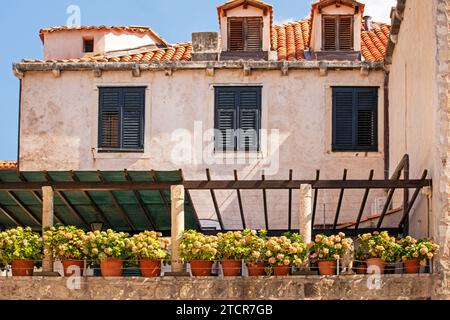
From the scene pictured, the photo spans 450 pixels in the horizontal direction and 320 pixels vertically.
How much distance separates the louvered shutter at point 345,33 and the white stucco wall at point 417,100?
74.6 inches

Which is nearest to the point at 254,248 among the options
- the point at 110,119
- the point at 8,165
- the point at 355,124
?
the point at 355,124

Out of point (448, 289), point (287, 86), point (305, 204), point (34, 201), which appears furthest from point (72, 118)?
point (448, 289)

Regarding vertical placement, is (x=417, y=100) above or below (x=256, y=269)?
above

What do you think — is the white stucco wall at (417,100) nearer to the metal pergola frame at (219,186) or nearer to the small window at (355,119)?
the metal pergola frame at (219,186)

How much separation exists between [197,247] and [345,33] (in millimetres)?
9220

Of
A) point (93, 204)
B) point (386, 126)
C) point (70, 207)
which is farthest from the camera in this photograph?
point (386, 126)

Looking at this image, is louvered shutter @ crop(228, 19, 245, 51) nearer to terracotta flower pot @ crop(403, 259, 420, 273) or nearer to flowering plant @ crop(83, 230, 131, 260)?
flowering plant @ crop(83, 230, 131, 260)

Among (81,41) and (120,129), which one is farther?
(81,41)

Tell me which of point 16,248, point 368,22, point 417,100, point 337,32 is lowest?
point 16,248

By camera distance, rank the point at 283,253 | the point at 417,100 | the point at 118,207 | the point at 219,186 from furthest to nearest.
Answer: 1. the point at 118,207
2. the point at 417,100
3. the point at 219,186
4. the point at 283,253

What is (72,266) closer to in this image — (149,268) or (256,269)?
(149,268)

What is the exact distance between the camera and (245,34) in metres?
31.0

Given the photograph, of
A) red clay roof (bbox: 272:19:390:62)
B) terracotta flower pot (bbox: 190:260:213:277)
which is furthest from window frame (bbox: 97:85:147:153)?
terracotta flower pot (bbox: 190:260:213:277)

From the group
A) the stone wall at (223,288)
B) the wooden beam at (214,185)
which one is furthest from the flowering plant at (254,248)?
the wooden beam at (214,185)
